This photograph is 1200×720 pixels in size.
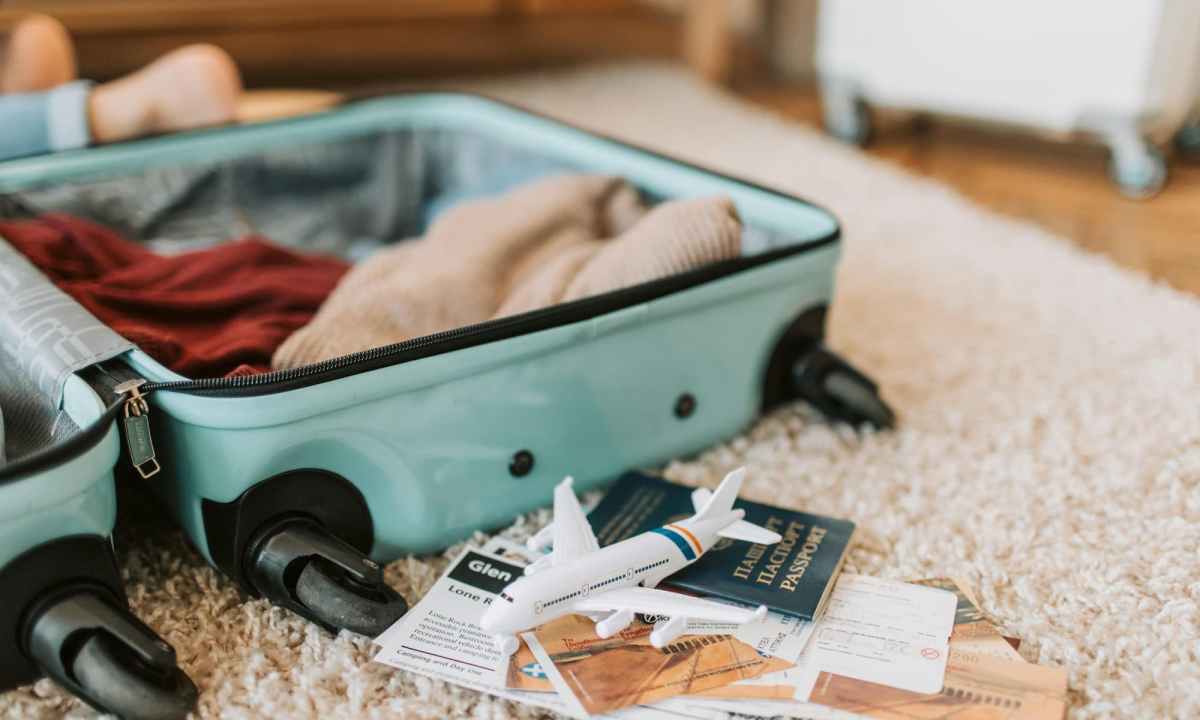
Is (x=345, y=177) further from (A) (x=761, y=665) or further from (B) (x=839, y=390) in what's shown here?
(A) (x=761, y=665)

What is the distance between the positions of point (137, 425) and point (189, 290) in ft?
0.97

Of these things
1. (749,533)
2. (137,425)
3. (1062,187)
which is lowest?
(1062,187)

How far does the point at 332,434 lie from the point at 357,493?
0.05 meters

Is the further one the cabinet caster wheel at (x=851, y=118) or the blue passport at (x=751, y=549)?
the cabinet caster wheel at (x=851, y=118)

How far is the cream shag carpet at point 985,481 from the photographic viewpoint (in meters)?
0.64

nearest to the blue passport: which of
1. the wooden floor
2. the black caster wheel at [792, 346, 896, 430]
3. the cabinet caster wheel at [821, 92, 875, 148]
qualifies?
the black caster wheel at [792, 346, 896, 430]

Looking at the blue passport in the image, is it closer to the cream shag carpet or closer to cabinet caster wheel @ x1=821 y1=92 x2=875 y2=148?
the cream shag carpet

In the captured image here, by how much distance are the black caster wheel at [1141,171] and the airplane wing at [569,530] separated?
1.24 metres

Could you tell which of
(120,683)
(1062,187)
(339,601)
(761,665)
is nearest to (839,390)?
(761,665)

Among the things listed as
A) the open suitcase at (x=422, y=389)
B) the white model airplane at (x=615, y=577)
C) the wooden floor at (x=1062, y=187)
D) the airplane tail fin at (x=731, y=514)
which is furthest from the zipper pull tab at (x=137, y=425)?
the wooden floor at (x=1062, y=187)

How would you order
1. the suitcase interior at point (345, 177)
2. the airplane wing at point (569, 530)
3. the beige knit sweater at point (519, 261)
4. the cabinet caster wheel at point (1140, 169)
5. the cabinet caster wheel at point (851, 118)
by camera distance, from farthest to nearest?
1. the cabinet caster wheel at point (851, 118)
2. the cabinet caster wheel at point (1140, 169)
3. the suitcase interior at point (345, 177)
4. the beige knit sweater at point (519, 261)
5. the airplane wing at point (569, 530)

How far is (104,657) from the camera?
22.6 inches

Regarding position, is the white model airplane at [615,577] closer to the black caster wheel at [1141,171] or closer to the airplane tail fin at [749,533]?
the airplane tail fin at [749,533]

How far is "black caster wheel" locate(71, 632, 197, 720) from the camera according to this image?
1.86ft
